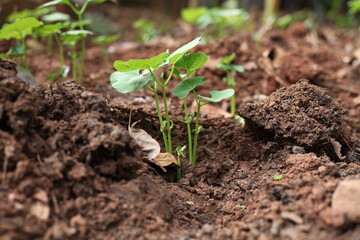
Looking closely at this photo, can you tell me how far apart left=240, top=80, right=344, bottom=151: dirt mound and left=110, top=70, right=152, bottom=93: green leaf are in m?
0.51

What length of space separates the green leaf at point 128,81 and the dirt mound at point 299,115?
1.68 ft

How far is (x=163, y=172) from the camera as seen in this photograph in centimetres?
171

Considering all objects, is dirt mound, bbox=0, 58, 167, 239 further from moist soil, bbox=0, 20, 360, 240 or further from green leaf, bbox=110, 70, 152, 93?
green leaf, bbox=110, 70, 152, 93

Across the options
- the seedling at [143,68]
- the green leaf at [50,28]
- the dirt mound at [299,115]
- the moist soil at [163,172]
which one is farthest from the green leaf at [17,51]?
the dirt mound at [299,115]

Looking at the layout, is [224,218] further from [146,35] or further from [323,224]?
[146,35]

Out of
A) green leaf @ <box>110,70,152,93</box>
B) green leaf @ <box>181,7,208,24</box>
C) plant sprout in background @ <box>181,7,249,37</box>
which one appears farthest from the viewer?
green leaf @ <box>181,7,208,24</box>

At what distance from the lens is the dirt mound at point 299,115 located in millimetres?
1730

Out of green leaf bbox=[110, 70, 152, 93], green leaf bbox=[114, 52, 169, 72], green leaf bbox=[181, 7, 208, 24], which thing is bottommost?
green leaf bbox=[181, 7, 208, 24]

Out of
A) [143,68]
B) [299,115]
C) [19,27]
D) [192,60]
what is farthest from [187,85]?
[19,27]

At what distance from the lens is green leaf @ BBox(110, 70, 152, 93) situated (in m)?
1.60

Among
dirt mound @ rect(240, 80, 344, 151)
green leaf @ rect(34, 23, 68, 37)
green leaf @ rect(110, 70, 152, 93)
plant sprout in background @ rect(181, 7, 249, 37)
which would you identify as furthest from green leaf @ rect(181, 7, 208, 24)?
green leaf @ rect(110, 70, 152, 93)

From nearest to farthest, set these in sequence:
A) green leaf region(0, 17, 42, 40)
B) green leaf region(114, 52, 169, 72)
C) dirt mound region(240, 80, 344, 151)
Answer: green leaf region(114, 52, 169, 72), dirt mound region(240, 80, 344, 151), green leaf region(0, 17, 42, 40)

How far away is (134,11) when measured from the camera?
23.9 ft

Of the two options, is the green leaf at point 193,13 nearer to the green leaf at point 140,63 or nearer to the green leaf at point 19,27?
the green leaf at point 19,27
